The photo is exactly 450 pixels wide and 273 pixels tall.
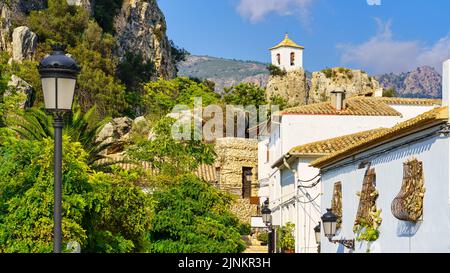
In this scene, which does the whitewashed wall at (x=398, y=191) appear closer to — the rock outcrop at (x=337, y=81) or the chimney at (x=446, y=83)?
the chimney at (x=446, y=83)

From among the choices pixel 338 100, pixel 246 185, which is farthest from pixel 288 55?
pixel 338 100

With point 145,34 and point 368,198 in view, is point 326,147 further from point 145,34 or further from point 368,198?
point 145,34

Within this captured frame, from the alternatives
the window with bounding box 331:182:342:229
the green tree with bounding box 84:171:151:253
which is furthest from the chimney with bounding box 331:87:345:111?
the window with bounding box 331:182:342:229

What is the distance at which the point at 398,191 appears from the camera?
49.9 ft

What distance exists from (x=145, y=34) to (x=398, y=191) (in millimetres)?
73952

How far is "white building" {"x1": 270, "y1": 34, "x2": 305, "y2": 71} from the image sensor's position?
110m

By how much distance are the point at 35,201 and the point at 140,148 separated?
28.0m

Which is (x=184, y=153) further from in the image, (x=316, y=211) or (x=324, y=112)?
(x=316, y=211)

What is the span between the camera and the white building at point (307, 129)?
29.6m

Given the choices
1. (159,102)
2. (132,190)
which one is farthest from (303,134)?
(159,102)

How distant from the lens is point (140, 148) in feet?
153

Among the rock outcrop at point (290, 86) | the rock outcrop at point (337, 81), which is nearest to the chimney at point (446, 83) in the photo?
the rock outcrop at point (290, 86)

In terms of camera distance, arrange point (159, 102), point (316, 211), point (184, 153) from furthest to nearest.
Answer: point (159, 102), point (184, 153), point (316, 211)

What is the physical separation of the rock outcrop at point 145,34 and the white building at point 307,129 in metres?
46.2
